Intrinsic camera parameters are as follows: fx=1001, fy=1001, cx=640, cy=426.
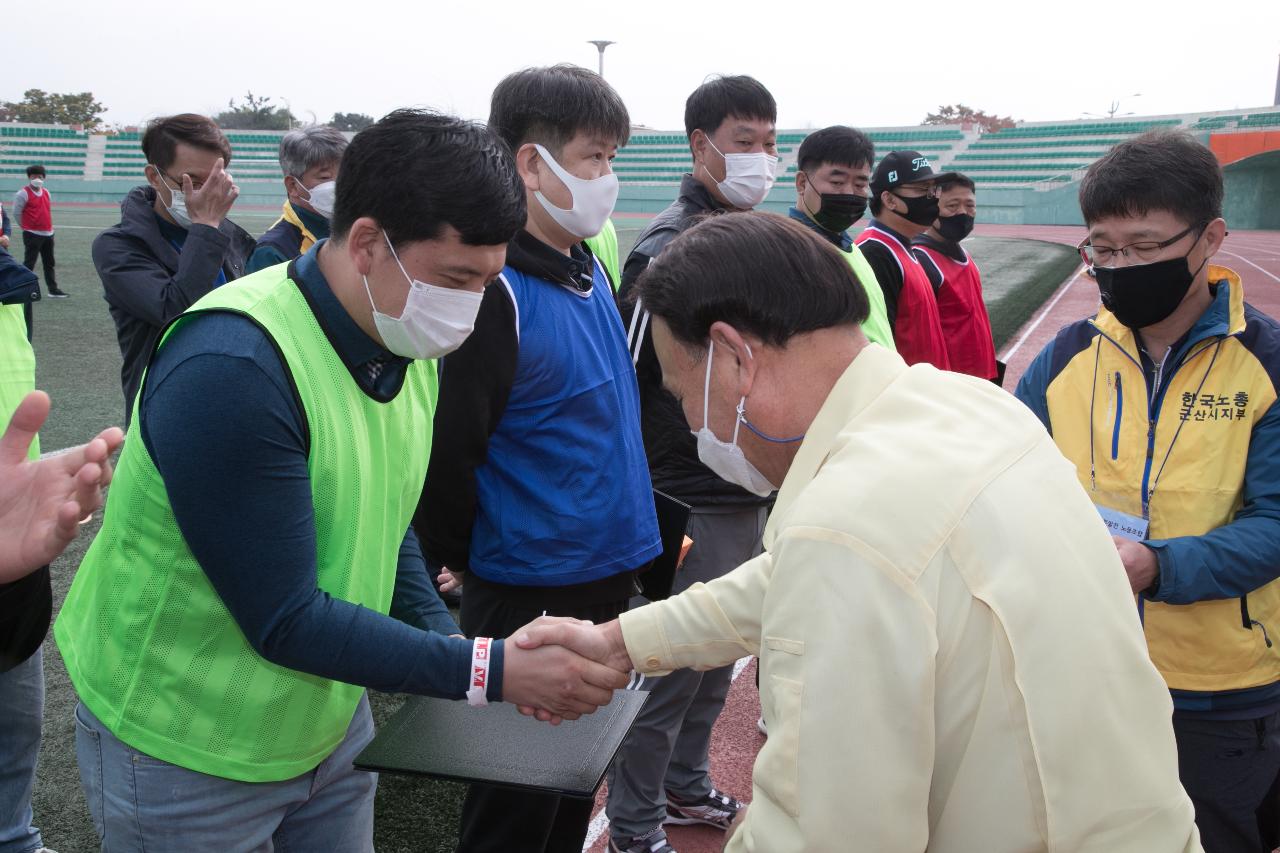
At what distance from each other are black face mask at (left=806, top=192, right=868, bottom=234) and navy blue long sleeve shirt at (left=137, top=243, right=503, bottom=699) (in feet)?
10.7

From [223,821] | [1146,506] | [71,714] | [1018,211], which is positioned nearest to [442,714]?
[223,821]

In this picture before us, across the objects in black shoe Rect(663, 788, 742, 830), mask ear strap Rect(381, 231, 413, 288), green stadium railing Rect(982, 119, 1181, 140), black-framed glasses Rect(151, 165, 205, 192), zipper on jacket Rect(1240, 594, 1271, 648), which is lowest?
black shoe Rect(663, 788, 742, 830)

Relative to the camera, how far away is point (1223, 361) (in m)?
2.25

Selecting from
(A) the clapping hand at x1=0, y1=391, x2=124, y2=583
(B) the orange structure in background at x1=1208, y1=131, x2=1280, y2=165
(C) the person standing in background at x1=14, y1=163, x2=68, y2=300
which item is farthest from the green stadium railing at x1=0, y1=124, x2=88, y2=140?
(A) the clapping hand at x1=0, y1=391, x2=124, y2=583

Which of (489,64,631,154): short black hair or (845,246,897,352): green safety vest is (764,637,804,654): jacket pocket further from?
(845,246,897,352): green safety vest

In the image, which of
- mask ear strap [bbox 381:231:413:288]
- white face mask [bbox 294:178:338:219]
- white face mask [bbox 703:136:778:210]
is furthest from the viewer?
white face mask [bbox 294:178:338:219]

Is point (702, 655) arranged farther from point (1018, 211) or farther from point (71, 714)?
point (1018, 211)

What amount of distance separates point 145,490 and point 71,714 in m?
2.99

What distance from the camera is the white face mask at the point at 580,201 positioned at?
263cm

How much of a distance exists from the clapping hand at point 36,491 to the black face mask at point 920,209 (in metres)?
4.11

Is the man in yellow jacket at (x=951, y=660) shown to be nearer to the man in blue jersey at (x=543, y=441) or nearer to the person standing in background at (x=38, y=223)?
the man in blue jersey at (x=543, y=441)

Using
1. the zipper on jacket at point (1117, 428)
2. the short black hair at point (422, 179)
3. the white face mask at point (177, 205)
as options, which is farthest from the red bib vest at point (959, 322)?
the short black hair at point (422, 179)

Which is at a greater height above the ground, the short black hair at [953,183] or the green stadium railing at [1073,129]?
the green stadium railing at [1073,129]

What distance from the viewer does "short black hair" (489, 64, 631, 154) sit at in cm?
266
